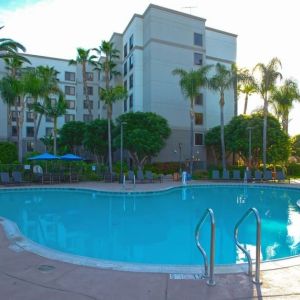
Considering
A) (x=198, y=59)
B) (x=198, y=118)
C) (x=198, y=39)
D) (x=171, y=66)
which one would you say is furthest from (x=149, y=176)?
(x=198, y=39)

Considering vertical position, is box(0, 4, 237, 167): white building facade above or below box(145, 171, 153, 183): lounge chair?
above

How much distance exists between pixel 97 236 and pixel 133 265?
4.15 meters

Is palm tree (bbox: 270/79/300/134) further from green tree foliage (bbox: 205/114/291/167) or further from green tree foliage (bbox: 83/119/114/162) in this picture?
green tree foliage (bbox: 83/119/114/162)

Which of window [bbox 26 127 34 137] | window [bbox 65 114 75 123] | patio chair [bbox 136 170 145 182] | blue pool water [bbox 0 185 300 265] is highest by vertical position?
window [bbox 65 114 75 123]

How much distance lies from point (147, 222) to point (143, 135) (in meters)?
18.1

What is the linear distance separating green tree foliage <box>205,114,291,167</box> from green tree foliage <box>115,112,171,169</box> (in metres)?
6.35

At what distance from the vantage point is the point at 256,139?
98.9 feet

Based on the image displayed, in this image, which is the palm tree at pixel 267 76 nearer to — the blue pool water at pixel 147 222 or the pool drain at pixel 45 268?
the blue pool water at pixel 147 222

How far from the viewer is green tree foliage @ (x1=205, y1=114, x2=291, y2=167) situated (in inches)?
1174

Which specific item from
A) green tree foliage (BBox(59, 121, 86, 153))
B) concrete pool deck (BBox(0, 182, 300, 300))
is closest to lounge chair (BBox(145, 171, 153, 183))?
green tree foliage (BBox(59, 121, 86, 153))

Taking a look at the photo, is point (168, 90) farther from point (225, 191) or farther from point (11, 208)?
point (11, 208)

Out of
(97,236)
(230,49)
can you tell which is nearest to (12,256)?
(97,236)

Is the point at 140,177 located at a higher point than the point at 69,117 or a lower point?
lower

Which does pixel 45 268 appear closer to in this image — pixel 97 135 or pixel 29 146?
pixel 97 135
